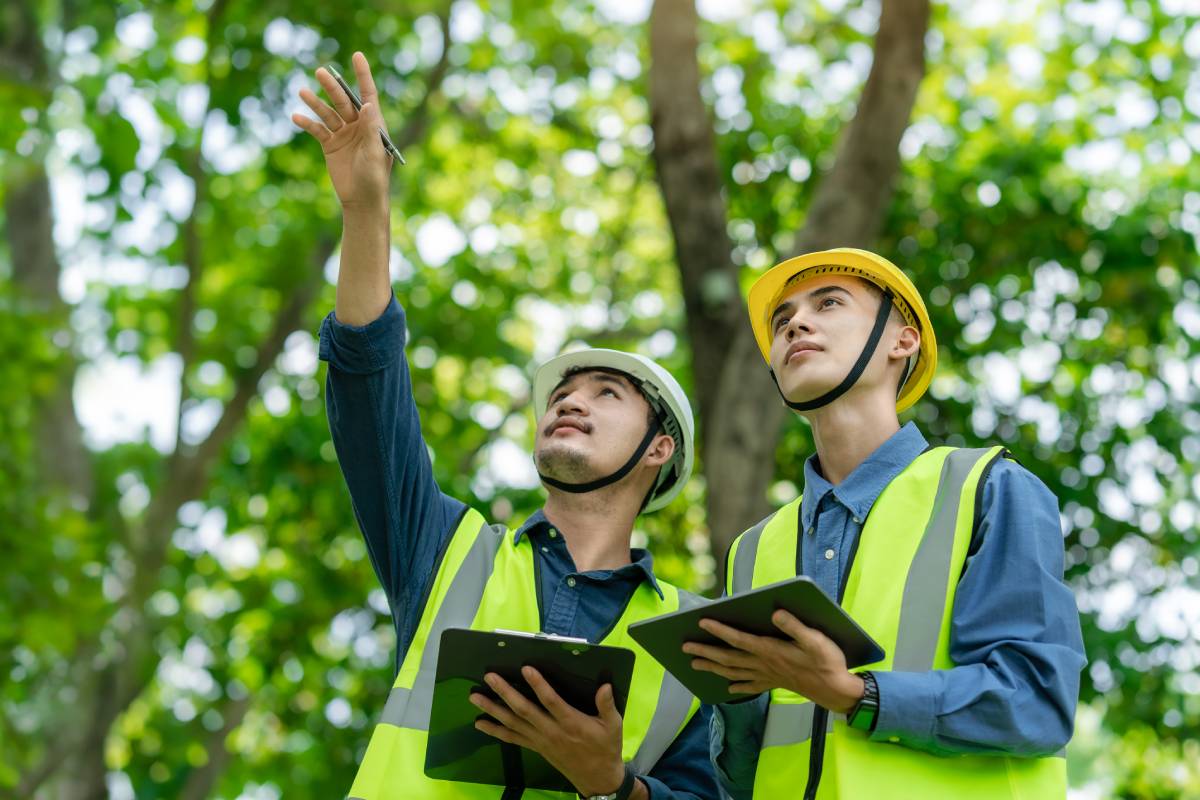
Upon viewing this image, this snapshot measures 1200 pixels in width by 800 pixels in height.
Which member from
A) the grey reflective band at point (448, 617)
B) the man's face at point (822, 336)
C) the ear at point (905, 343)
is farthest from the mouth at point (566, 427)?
the ear at point (905, 343)

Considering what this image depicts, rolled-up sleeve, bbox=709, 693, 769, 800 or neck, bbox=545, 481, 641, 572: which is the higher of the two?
neck, bbox=545, 481, 641, 572

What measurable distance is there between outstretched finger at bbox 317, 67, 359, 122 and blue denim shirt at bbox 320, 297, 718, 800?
1.54 ft

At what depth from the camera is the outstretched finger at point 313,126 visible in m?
3.30

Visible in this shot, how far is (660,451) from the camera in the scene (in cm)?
434

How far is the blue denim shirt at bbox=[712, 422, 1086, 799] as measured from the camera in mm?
2670

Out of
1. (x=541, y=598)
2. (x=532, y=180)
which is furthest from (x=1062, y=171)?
(x=541, y=598)

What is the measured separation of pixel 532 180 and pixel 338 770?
221 inches

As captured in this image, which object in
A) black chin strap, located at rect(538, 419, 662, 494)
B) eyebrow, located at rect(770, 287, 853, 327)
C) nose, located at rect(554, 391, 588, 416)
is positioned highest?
eyebrow, located at rect(770, 287, 853, 327)

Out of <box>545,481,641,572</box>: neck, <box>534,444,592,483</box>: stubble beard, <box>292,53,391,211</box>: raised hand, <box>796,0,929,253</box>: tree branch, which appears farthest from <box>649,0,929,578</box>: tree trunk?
<box>292,53,391,211</box>: raised hand

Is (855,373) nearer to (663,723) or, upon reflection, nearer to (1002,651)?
(1002,651)

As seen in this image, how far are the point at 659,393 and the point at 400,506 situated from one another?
101 centimetres

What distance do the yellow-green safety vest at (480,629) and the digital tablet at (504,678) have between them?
0.27ft

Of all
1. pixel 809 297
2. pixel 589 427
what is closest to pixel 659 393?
pixel 589 427

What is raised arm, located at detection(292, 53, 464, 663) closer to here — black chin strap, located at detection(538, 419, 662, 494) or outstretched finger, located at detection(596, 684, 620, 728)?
black chin strap, located at detection(538, 419, 662, 494)
